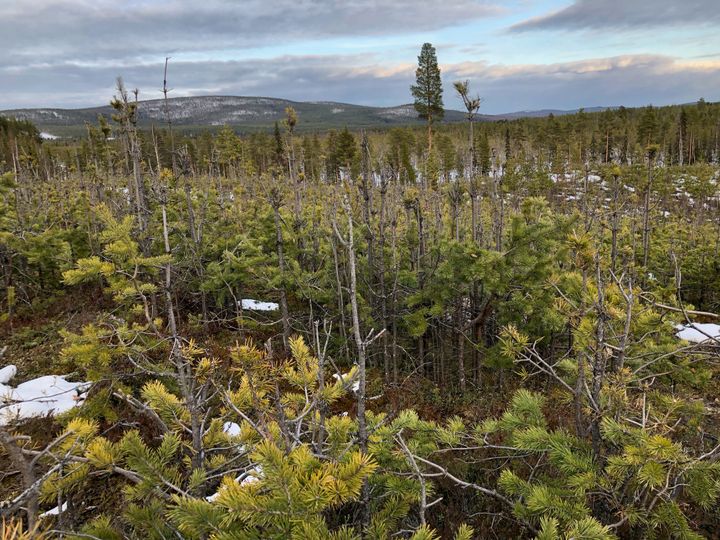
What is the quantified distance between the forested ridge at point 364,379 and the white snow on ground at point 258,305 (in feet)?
0.74

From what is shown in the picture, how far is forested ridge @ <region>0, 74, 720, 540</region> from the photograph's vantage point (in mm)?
1896

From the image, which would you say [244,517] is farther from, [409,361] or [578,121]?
[578,121]

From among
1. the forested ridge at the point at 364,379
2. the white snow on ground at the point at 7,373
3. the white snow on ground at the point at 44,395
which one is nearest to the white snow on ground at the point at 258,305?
the forested ridge at the point at 364,379

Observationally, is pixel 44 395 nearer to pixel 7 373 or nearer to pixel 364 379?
pixel 7 373

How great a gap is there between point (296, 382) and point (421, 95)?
4038 centimetres

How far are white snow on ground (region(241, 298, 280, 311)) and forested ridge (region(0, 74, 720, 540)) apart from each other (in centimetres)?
23

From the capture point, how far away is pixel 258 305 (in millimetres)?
9914

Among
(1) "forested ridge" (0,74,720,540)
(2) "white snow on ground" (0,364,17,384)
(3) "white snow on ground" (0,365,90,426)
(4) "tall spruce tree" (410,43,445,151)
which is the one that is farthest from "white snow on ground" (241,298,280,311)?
(4) "tall spruce tree" (410,43,445,151)

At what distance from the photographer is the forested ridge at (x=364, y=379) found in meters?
1.90

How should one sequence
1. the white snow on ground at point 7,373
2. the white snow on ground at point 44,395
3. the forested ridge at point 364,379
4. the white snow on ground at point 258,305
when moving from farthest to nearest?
the white snow on ground at point 258,305, the white snow on ground at point 7,373, the white snow on ground at point 44,395, the forested ridge at point 364,379

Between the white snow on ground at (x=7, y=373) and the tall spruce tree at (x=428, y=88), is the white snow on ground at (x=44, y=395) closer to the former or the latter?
the white snow on ground at (x=7, y=373)

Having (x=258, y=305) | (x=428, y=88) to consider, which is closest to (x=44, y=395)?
(x=258, y=305)

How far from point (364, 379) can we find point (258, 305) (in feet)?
28.0

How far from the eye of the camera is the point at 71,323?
9484 mm
